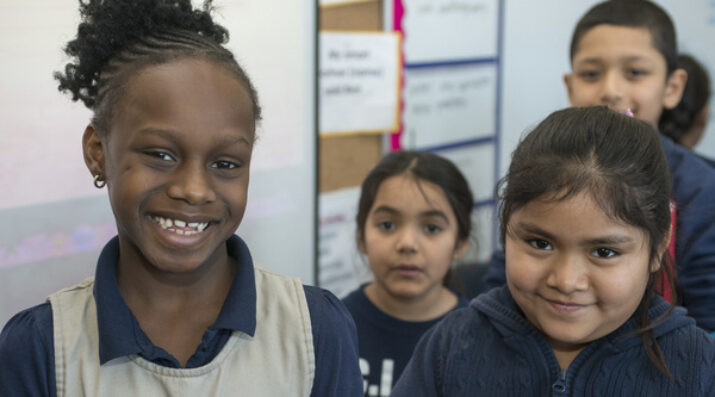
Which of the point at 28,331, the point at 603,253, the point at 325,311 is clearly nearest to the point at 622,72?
the point at 603,253

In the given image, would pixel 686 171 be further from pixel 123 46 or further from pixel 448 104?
pixel 448 104

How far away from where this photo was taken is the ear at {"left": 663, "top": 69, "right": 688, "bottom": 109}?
1.73 metres

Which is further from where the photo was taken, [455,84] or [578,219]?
[455,84]

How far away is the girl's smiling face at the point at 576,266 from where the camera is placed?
1007 mm

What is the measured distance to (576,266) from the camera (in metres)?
1.01

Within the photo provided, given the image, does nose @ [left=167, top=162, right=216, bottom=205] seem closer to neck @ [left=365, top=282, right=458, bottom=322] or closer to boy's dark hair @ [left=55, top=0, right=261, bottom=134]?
boy's dark hair @ [left=55, top=0, right=261, bottom=134]

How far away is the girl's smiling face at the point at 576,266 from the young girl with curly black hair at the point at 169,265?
0.92 feet

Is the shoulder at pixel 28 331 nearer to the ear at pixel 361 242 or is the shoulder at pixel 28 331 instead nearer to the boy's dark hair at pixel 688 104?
the ear at pixel 361 242

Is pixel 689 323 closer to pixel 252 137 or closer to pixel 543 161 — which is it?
pixel 543 161

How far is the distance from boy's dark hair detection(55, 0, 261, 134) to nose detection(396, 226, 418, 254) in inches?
27.7

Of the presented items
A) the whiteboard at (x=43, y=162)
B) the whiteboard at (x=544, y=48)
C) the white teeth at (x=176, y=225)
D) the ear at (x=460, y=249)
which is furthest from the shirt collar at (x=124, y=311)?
the whiteboard at (x=544, y=48)

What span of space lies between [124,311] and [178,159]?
210 millimetres

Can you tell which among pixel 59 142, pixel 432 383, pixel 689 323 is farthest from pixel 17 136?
pixel 689 323

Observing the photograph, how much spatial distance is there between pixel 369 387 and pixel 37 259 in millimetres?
718
